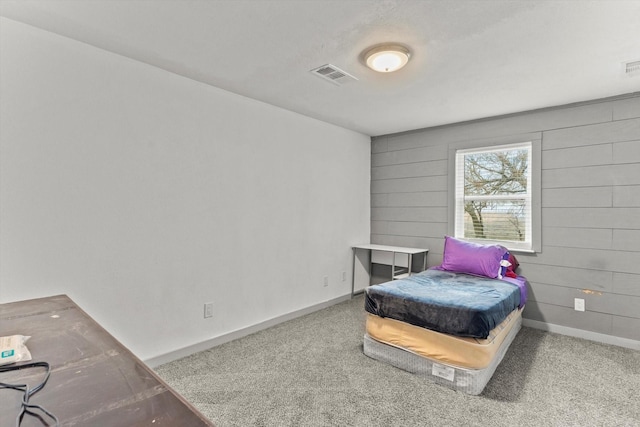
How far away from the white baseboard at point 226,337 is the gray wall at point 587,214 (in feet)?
8.05

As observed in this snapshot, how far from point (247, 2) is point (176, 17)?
47cm

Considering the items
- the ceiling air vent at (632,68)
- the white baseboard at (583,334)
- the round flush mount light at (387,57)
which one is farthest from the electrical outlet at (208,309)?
the ceiling air vent at (632,68)

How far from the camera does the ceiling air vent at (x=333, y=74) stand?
8.46ft

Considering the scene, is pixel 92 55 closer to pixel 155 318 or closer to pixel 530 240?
pixel 155 318

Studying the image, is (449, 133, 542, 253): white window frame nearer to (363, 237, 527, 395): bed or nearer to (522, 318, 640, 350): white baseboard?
(363, 237, 527, 395): bed

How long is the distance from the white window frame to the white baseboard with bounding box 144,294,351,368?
1.99 metres

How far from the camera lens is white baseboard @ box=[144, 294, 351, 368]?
8.62 ft

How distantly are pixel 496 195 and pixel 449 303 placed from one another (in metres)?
2.03

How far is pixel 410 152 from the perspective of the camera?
14.9 feet

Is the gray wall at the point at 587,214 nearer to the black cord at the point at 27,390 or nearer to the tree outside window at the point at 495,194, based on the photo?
the tree outside window at the point at 495,194

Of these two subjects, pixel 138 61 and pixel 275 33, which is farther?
pixel 138 61

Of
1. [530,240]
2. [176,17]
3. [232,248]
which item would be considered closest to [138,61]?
[176,17]

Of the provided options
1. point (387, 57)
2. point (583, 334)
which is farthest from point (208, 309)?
point (583, 334)

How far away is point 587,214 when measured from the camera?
3.25 metres
